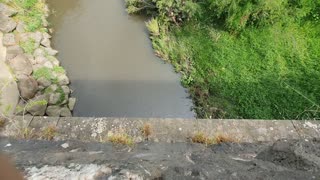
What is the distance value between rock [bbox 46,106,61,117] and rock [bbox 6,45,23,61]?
4.32 feet

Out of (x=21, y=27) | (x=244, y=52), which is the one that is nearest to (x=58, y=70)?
(x=21, y=27)

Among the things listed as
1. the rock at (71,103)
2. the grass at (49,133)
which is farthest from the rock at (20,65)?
the grass at (49,133)

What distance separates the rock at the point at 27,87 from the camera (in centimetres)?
582

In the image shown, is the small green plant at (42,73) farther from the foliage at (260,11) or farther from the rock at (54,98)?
the foliage at (260,11)

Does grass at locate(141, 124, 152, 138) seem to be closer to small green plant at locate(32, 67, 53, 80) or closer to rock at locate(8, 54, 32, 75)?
small green plant at locate(32, 67, 53, 80)

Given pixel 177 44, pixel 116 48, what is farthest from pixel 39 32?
pixel 177 44

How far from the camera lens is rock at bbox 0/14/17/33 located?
6.78 meters

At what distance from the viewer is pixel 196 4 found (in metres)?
6.80

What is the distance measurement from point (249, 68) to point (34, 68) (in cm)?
388

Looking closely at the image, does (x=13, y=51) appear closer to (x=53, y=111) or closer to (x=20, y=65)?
(x=20, y=65)

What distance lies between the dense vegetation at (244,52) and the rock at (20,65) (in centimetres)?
239

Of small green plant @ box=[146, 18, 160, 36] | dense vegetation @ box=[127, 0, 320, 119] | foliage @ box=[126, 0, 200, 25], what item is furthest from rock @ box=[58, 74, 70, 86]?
foliage @ box=[126, 0, 200, 25]

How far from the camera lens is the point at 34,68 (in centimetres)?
643

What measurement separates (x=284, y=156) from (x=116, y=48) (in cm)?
482
